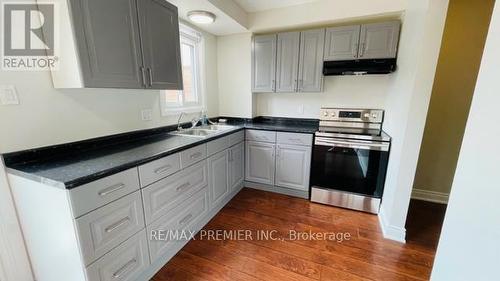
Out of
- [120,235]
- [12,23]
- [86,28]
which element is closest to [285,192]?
[120,235]

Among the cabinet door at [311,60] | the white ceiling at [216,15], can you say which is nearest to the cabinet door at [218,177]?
the cabinet door at [311,60]

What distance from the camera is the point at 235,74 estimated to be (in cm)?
317

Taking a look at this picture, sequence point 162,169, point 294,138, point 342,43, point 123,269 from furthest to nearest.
Answer: 1. point 294,138
2. point 342,43
3. point 162,169
4. point 123,269

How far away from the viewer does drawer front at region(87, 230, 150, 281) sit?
47.0 inches

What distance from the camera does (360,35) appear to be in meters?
2.42

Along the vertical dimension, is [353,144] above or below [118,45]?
below

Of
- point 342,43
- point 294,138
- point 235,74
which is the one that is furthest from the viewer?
point 235,74

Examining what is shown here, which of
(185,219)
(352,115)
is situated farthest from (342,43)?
(185,219)

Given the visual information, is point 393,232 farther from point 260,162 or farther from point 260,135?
point 260,135

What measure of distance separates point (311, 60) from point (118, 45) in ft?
6.96

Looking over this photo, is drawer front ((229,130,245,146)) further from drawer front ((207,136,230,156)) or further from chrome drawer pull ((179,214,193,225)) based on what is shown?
chrome drawer pull ((179,214,193,225))

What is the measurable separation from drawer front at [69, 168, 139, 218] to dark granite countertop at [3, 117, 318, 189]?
35 millimetres

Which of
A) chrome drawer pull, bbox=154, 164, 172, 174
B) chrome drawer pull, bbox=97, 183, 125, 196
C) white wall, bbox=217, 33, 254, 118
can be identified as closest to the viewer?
chrome drawer pull, bbox=97, 183, 125, 196

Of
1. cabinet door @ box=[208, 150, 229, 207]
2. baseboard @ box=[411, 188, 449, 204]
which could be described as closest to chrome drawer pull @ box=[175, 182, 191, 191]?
cabinet door @ box=[208, 150, 229, 207]
